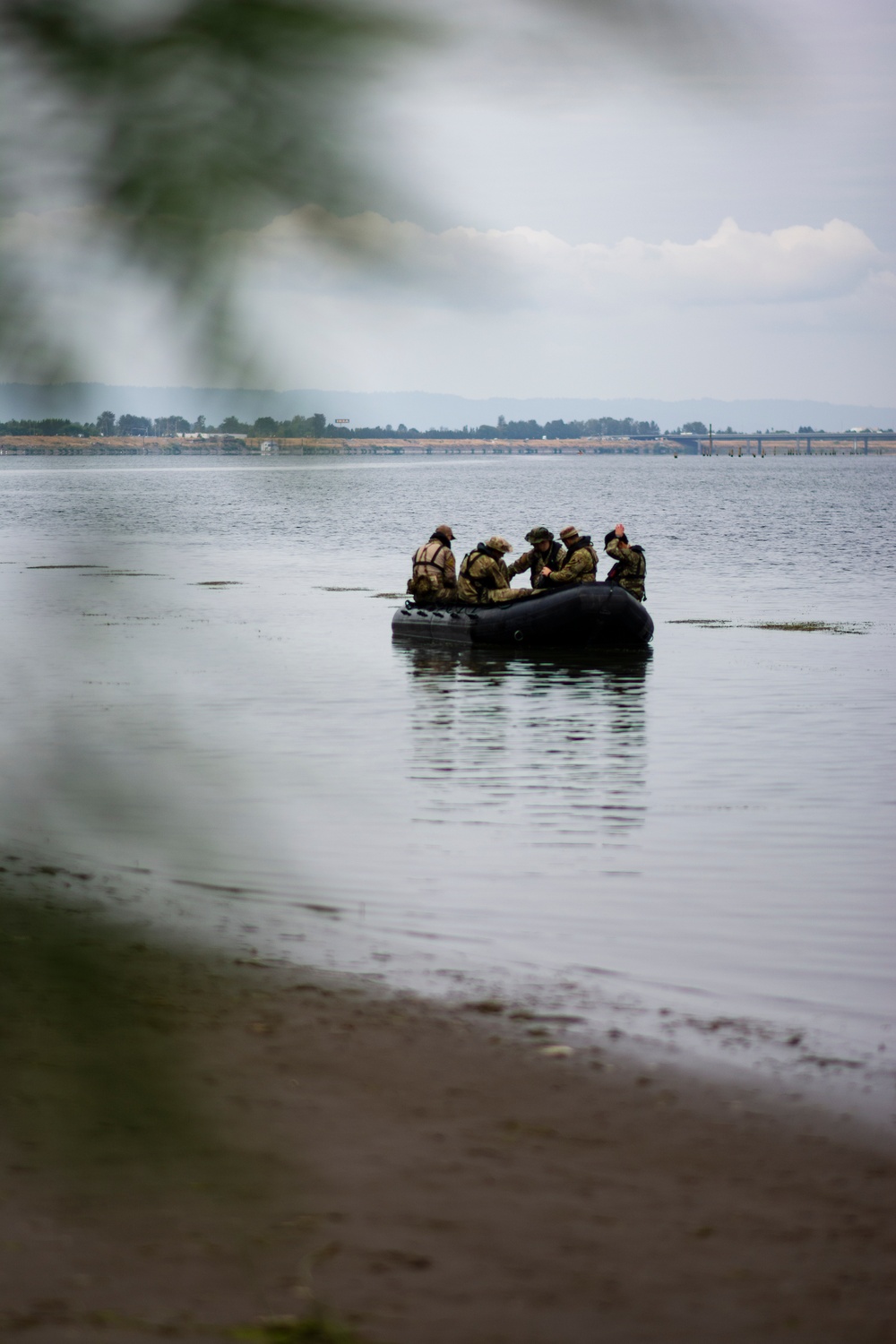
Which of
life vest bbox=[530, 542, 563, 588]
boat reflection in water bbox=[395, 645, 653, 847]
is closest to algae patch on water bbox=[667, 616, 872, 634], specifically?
boat reflection in water bbox=[395, 645, 653, 847]

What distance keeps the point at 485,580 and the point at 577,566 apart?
158 cm

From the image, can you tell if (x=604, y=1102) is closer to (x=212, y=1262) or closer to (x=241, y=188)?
(x=212, y=1262)

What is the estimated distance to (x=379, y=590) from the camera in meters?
39.2

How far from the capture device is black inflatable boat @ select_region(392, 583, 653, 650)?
2389 cm

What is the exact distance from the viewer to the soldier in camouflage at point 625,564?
24.7 m

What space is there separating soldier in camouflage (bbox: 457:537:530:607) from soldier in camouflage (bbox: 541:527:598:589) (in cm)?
47

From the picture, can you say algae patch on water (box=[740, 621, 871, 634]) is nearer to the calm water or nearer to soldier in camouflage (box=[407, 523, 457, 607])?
the calm water

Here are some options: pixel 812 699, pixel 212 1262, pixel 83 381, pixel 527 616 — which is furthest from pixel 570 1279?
pixel 527 616

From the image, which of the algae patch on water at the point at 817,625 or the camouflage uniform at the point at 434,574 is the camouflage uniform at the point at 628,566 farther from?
the algae patch on water at the point at 817,625

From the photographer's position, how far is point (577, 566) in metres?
23.7

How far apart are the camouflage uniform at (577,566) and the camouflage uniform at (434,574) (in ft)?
5.54

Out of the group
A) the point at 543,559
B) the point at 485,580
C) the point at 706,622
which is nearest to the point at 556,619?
the point at 543,559

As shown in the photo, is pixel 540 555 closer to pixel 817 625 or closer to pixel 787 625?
pixel 787 625

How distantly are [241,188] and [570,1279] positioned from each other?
3.99m
